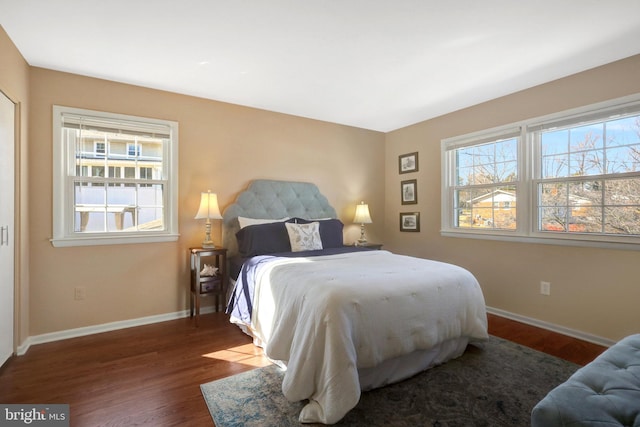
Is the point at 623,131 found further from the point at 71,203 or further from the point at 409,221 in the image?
the point at 71,203

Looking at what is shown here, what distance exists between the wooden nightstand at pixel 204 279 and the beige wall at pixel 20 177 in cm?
131

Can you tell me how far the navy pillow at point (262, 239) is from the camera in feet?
10.3

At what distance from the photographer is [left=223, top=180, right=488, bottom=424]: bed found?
1629 mm

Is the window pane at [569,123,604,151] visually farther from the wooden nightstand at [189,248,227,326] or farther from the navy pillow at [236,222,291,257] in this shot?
the wooden nightstand at [189,248,227,326]

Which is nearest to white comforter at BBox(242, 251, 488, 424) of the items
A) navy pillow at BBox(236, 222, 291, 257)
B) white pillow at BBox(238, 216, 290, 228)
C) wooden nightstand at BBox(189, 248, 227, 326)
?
navy pillow at BBox(236, 222, 291, 257)

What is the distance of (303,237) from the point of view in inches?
131

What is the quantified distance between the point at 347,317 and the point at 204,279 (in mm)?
1951

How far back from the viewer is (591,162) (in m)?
2.77

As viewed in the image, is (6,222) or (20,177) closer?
(6,222)

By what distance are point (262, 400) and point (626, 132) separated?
3.60 meters

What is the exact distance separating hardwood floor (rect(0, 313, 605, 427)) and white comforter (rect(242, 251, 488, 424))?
450 mm

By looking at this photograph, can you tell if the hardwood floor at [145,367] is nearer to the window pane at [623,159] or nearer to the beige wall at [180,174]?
the beige wall at [180,174]

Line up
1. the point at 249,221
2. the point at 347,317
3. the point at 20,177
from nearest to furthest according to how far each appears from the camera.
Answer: the point at 347,317 < the point at 20,177 < the point at 249,221

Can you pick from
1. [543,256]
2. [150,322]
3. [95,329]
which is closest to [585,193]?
[543,256]
